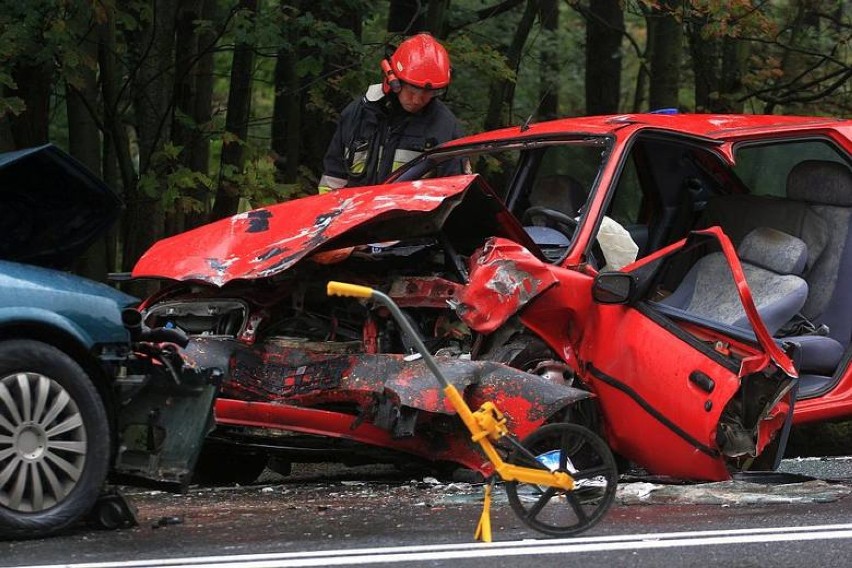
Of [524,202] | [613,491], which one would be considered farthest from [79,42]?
[613,491]

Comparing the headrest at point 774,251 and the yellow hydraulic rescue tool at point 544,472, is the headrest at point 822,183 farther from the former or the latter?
the yellow hydraulic rescue tool at point 544,472

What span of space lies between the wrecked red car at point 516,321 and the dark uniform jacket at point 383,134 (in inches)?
46.0

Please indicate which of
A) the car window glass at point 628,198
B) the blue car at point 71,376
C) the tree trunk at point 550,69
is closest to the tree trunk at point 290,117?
the car window glass at point 628,198

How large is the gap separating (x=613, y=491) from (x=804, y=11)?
447 inches

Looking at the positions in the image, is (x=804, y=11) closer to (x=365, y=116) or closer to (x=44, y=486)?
(x=365, y=116)

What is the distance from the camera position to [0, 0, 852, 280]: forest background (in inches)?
432

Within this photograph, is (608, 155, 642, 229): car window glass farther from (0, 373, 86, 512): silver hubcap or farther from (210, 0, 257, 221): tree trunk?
(210, 0, 257, 221): tree trunk

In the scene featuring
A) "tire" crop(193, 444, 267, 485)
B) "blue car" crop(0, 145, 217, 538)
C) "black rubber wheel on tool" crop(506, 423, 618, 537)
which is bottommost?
"tire" crop(193, 444, 267, 485)

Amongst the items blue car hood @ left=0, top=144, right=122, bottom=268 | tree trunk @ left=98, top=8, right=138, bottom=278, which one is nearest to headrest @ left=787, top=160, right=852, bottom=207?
blue car hood @ left=0, top=144, right=122, bottom=268

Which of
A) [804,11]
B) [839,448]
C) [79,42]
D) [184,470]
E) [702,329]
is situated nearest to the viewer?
[184,470]

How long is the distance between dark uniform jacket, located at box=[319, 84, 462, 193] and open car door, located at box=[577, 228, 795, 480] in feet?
7.36

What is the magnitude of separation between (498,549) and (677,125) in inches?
132

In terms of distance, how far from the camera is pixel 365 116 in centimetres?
901

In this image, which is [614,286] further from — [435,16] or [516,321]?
[435,16]
